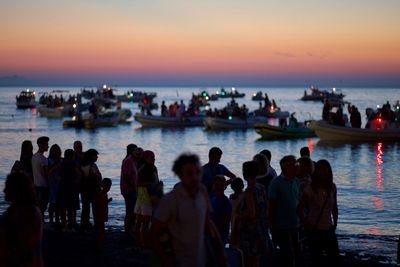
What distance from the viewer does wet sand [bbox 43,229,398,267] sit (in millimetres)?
9484

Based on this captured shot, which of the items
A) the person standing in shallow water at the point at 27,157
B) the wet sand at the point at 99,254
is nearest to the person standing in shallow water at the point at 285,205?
the wet sand at the point at 99,254

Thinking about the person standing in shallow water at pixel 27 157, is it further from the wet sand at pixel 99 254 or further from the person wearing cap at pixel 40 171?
the wet sand at pixel 99 254

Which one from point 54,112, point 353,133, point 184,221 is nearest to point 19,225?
point 184,221

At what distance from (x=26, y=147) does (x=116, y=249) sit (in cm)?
228

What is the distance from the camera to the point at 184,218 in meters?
5.17

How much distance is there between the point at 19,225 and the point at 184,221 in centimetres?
114

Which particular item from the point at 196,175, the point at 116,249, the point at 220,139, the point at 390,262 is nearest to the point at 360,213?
the point at 390,262

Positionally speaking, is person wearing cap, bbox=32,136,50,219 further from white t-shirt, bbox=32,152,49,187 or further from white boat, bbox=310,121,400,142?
white boat, bbox=310,121,400,142

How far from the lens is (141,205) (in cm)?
977

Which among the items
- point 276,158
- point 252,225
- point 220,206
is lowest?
point 276,158

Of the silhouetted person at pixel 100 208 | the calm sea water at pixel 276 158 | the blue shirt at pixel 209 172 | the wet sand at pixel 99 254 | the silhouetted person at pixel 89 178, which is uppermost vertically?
the blue shirt at pixel 209 172

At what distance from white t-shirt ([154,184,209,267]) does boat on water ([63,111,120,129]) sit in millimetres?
54255

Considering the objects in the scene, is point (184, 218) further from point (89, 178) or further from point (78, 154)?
point (78, 154)

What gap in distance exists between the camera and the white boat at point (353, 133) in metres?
39.1
